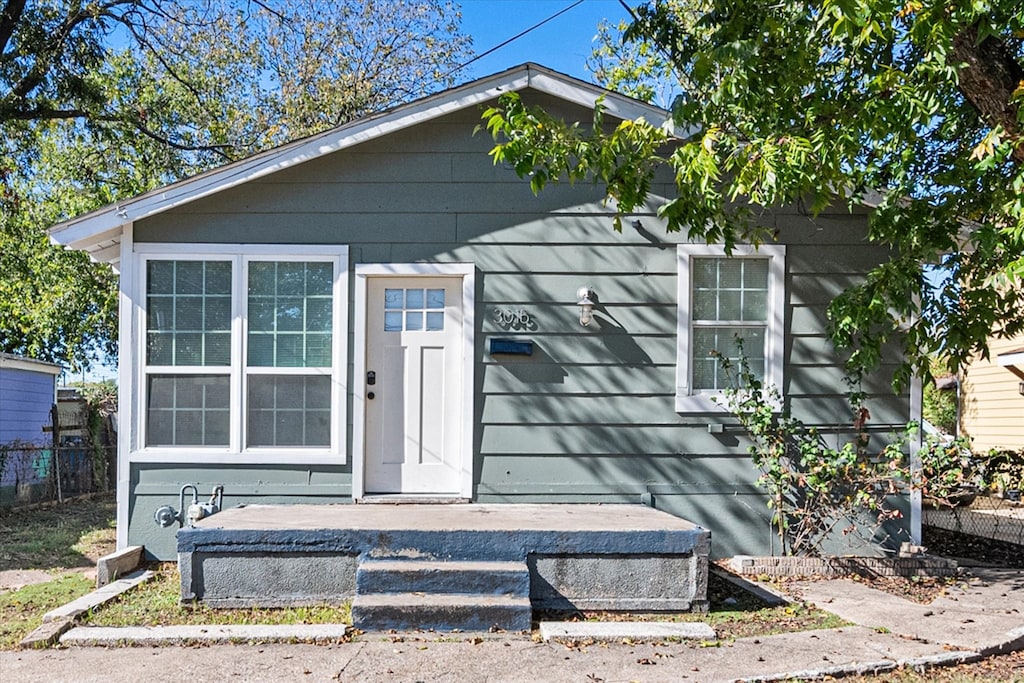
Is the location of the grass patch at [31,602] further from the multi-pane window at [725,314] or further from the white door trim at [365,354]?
the multi-pane window at [725,314]

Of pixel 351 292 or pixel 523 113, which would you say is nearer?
pixel 523 113

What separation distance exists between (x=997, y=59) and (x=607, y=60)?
16.2 m

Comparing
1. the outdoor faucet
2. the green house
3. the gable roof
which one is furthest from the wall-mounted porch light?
the outdoor faucet

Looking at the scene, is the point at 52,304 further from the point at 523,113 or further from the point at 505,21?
the point at 523,113

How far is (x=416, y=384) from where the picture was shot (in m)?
7.46

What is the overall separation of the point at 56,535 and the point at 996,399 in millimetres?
14906

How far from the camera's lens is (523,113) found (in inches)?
229

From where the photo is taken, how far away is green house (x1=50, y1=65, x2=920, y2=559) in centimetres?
725

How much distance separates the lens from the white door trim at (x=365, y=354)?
7258mm

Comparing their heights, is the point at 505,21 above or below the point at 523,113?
above

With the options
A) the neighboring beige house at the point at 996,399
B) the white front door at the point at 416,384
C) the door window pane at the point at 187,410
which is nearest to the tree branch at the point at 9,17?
the door window pane at the point at 187,410

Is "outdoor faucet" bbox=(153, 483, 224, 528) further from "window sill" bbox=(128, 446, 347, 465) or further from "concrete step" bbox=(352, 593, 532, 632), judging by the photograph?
"concrete step" bbox=(352, 593, 532, 632)

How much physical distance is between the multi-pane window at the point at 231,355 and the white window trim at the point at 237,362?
2 centimetres

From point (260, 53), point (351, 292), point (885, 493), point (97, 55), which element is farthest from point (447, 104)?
point (260, 53)
